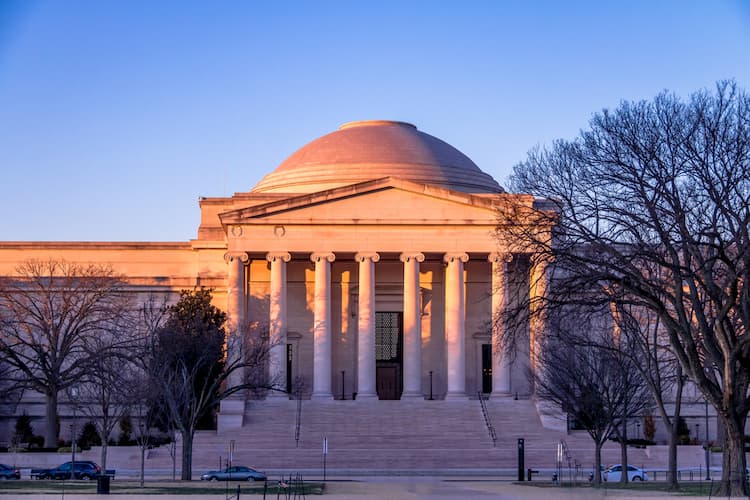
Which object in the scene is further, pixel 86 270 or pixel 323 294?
pixel 86 270

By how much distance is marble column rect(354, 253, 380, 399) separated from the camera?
74750mm

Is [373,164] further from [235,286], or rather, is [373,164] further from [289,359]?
[235,286]

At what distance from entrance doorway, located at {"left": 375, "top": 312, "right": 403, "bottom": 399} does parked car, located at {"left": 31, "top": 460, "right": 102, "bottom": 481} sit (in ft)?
83.6

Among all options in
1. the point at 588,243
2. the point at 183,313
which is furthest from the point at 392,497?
the point at 183,313

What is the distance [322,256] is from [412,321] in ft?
21.2

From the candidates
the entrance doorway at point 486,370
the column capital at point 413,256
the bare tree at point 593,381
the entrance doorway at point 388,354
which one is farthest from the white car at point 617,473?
the entrance doorway at point 388,354

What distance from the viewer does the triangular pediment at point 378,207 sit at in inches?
2955

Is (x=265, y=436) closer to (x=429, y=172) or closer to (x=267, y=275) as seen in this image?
(x=267, y=275)

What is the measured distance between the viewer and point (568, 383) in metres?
59.2

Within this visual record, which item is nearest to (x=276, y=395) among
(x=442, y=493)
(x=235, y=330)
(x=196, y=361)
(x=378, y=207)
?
(x=235, y=330)

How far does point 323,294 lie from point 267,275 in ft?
18.1

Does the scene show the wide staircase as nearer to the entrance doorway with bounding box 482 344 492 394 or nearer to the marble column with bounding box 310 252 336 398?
the marble column with bounding box 310 252 336 398

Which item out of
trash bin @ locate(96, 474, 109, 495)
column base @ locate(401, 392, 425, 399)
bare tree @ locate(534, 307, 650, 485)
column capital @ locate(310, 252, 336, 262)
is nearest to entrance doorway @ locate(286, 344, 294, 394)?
column capital @ locate(310, 252, 336, 262)

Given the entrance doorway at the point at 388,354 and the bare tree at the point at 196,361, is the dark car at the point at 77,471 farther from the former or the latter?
the entrance doorway at the point at 388,354
